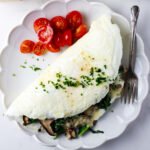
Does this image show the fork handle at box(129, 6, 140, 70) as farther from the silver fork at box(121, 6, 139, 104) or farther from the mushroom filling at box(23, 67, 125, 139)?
the mushroom filling at box(23, 67, 125, 139)

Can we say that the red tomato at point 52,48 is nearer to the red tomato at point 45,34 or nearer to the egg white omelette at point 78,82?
the red tomato at point 45,34

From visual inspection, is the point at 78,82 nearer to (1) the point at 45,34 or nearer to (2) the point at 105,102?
(2) the point at 105,102

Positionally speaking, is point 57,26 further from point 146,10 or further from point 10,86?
point 146,10

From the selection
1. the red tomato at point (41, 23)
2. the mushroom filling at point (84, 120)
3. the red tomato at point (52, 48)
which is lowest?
the mushroom filling at point (84, 120)

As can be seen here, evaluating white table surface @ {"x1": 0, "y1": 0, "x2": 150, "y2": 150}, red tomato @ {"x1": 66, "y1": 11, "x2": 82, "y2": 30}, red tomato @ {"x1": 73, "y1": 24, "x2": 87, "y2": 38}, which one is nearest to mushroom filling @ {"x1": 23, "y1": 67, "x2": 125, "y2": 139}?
white table surface @ {"x1": 0, "y1": 0, "x2": 150, "y2": 150}

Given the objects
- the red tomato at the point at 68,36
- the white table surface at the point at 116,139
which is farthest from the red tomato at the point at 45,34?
the white table surface at the point at 116,139

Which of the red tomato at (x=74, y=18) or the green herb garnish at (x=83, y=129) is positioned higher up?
the red tomato at (x=74, y=18)

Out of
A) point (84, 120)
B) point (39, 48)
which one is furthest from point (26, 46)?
point (84, 120)
